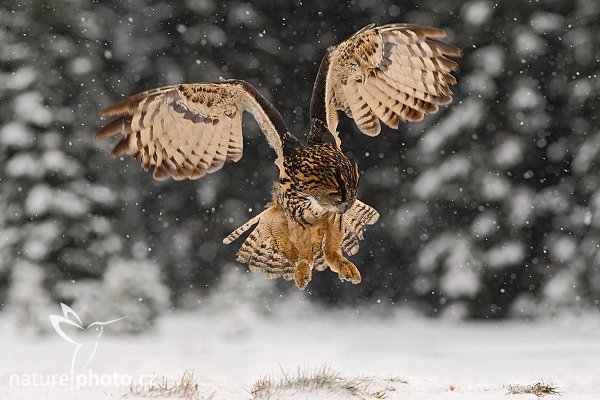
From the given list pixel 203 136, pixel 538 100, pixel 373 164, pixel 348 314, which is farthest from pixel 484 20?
pixel 203 136

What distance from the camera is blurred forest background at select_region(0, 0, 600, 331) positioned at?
46.0 ft

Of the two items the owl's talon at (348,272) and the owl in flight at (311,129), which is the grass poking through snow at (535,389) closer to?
the owl in flight at (311,129)

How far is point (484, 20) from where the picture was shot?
14.4 metres

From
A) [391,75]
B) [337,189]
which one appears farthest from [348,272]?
[391,75]

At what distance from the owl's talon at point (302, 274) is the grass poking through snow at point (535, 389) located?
409cm

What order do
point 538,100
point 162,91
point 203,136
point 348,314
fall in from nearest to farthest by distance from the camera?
point 162,91
point 203,136
point 538,100
point 348,314

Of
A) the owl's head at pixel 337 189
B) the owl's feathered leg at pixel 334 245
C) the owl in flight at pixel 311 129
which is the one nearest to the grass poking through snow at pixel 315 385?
the owl in flight at pixel 311 129

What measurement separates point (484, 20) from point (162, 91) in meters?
10.3

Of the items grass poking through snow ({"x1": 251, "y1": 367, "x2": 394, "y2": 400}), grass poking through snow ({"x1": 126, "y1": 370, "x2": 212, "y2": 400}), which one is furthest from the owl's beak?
grass poking through snow ({"x1": 126, "y1": 370, "x2": 212, "y2": 400})

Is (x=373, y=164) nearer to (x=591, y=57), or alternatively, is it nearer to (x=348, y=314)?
(x=348, y=314)

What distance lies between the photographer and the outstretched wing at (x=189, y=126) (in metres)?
5.03

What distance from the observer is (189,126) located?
5.29 m

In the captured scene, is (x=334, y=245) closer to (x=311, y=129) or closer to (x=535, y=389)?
(x=311, y=129)

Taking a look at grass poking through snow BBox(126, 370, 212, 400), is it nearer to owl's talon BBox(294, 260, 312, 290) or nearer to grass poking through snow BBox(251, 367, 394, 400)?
grass poking through snow BBox(251, 367, 394, 400)
